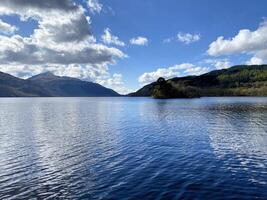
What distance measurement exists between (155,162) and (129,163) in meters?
3.43

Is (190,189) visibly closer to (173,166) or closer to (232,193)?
(232,193)

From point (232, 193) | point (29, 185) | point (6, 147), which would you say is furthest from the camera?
point (6, 147)

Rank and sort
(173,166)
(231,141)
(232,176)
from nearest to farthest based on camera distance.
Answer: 1. (232,176)
2. (173,166)
3. (231,141)

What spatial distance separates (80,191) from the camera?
83.8 ft

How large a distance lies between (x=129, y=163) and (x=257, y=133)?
37.1 m

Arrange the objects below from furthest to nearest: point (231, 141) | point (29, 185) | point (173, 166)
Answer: point (231, 141), point (173, 166), point (29, 185)

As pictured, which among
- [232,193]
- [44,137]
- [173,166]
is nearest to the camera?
[232,193]

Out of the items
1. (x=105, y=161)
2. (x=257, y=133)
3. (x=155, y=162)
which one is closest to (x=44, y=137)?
(x=105, y=161)

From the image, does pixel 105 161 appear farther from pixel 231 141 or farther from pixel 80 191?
pixel 231 141

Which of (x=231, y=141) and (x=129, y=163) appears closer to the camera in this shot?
(x=129, y=163)

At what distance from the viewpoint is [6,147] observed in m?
47.5

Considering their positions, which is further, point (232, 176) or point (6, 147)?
point (6, 147)

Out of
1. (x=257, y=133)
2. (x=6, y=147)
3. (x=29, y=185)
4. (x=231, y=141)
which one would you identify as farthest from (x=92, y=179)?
(x=257, y=133)

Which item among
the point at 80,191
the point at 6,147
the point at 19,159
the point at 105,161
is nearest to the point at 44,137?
the point at 6,147
